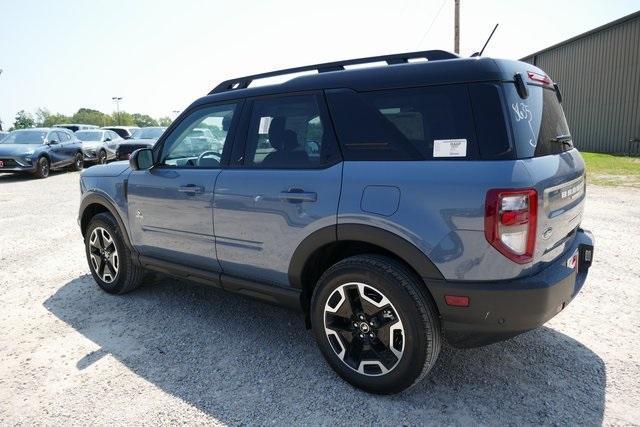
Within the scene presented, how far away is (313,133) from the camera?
2.93 m

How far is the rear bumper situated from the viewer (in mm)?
2289

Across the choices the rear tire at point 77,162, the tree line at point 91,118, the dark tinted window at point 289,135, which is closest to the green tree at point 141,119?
the tree line at point 91,118

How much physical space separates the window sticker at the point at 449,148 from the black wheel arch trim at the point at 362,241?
1.63 ft

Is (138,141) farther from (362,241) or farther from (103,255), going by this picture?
(362,241)

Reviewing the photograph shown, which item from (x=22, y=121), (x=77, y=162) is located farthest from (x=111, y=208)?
(x=22, y=121)

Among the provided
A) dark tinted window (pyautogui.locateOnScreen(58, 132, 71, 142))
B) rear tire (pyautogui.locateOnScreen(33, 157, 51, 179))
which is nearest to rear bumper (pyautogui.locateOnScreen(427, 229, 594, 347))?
rear tire (pyautogui.locateOnScreen(33, 157, 51, 179))

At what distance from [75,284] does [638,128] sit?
21128 millimetres

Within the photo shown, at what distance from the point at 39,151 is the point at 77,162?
7.72ft

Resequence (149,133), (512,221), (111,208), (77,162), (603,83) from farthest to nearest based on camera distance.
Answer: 1. (603,83)
2. (149,133)
3. (77,162)
4. (111,208)
5. (512,221)

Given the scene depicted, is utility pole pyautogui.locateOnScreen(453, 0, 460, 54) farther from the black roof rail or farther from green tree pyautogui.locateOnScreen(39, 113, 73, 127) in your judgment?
green tree pyautogui.locateOnScreen(39, 113, 73, 127)

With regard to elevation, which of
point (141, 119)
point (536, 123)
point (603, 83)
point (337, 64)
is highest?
point (337, 64)

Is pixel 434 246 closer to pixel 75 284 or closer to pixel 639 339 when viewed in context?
pixel 639 339

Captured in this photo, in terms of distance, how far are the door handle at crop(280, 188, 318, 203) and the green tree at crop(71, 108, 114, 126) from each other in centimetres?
13149

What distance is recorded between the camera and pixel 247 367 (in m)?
3.08
